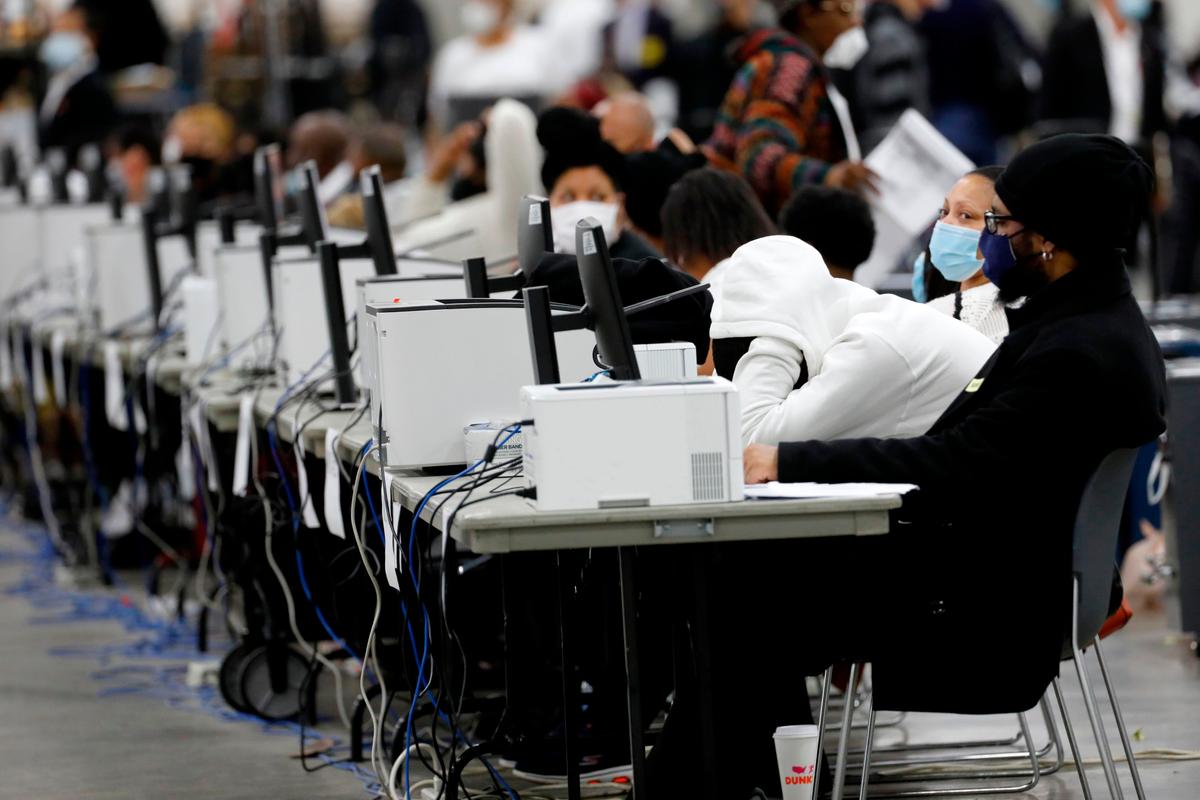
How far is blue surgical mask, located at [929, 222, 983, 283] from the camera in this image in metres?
3.93

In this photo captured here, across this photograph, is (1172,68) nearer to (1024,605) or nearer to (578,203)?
(578,203)

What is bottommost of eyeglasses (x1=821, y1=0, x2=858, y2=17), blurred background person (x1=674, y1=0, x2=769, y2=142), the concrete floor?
the concrete floor

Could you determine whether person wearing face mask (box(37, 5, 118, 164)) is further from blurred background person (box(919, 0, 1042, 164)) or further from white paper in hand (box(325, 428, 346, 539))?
white paper in hand (box(325, 428, 346, 539))

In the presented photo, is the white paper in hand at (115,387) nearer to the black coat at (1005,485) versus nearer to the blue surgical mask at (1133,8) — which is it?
the black coat at (1005,485)

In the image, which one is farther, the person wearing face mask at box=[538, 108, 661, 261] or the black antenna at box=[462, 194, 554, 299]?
the person wearing face mask at box=[538, 108, 661, 261]

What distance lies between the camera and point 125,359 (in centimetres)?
629

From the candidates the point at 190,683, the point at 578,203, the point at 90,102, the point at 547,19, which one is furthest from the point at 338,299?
the point at 547,19

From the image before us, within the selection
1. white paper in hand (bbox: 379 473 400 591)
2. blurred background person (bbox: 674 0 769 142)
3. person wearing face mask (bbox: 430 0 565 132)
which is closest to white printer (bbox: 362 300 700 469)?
white paper in hand (bbox: 379 473 400 591)

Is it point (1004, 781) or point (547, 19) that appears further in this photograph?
point (547, 19)

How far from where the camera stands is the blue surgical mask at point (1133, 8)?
1091cm

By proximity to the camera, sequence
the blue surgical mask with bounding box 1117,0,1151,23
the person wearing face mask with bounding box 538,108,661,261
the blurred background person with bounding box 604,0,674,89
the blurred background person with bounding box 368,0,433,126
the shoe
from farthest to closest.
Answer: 1. the blurred background person with bounding box 368,0,433,126
2. the blurred background person with bounding box 604,0,674,89
3. the blue surgical mask with bounding box 1117,0,1151,23
4. the person wearing face mask with bounding box 538,108,661,261
5. the shoe

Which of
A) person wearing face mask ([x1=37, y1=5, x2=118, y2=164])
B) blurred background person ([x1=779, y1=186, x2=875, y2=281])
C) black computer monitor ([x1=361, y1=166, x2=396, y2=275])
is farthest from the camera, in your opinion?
person wearing face mask ([x1=37, y1=5, x2=118, y2=164])

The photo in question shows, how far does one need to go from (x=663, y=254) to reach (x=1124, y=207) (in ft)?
6.35

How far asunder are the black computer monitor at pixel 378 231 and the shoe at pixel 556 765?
119 centimetres
